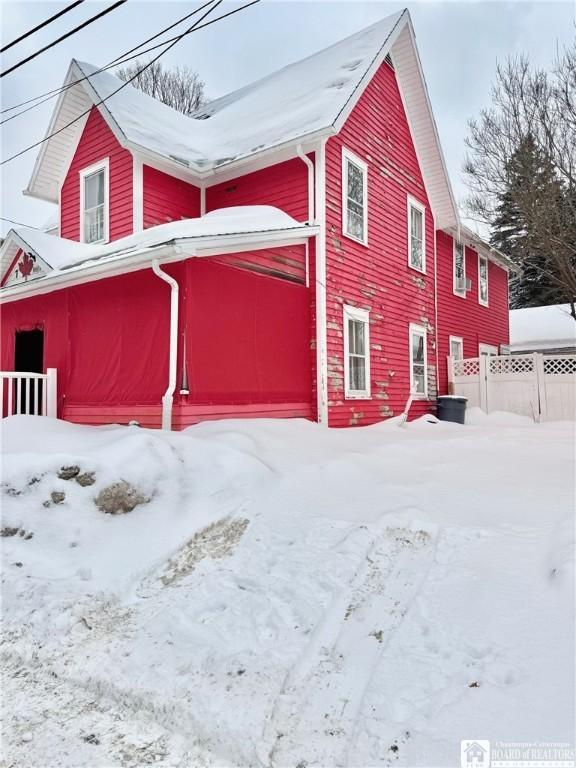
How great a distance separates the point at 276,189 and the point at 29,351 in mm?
6154

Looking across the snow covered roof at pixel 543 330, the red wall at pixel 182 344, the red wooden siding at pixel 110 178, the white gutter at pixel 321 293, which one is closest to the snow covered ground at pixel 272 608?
the red wall at pixel 182 344

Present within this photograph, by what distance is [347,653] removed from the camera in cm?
281

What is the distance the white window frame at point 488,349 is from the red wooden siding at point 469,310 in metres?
0.15

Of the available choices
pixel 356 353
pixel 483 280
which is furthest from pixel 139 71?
pixel 483 280

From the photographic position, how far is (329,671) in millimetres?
2680

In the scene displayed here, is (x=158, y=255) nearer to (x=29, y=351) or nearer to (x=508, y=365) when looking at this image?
(x=29, y=351)

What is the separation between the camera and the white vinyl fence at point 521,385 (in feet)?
41.6

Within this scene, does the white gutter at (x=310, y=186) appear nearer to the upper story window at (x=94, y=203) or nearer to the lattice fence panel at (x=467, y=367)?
the upper story window at (x=94, y=203)

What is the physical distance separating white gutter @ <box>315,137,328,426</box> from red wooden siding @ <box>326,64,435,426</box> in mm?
171

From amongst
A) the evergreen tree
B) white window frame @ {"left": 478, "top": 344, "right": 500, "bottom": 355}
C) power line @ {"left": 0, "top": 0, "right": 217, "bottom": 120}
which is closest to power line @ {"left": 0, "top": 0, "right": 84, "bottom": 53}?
power line @ {"left": 0, "top": 0, "right": 217, "bottom": 120}

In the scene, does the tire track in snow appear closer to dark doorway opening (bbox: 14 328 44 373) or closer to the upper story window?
dark doorway opening (bbox: 14 328 44 373)

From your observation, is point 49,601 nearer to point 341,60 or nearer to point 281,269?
point 281,269

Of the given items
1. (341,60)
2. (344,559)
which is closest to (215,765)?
(344,559)

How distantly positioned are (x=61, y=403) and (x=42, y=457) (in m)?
4.12
